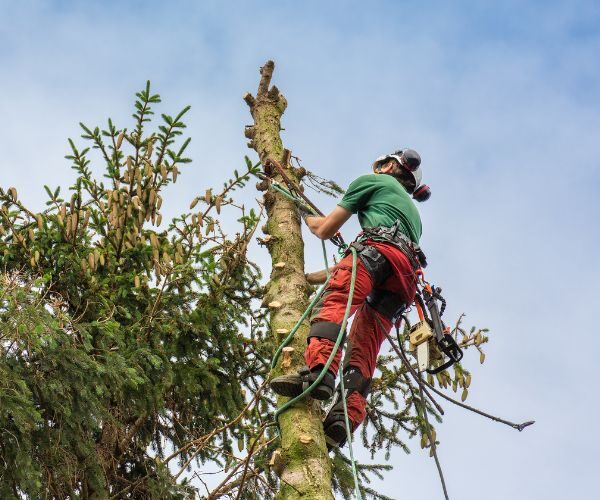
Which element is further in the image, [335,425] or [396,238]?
[396,238]

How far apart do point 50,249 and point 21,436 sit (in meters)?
1.69

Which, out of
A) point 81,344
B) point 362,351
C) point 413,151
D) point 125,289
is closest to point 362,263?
point 362,351

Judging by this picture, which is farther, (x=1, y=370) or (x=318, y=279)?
(x=318, y=279)

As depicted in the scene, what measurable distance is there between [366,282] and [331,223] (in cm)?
55

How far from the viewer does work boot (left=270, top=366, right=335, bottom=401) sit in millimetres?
4176

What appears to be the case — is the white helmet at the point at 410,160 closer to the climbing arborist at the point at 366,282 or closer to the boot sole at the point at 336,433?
the climbing arborist at the point at 366,282

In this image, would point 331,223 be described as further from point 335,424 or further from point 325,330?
point 335,424

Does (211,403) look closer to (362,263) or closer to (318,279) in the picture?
(318,279)

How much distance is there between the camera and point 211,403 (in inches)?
264

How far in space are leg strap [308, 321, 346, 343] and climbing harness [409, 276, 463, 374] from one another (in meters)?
0.64

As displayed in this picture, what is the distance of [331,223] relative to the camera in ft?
17.1

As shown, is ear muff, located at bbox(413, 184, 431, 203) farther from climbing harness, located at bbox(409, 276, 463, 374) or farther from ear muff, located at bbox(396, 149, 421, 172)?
climbing harness, located at bbox(409, 276, 463, 374)

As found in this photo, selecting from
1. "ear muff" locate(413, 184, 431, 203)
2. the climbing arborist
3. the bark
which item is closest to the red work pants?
the climbing arborist

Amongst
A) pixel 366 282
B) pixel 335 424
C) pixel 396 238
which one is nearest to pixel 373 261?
pixel 366 282
